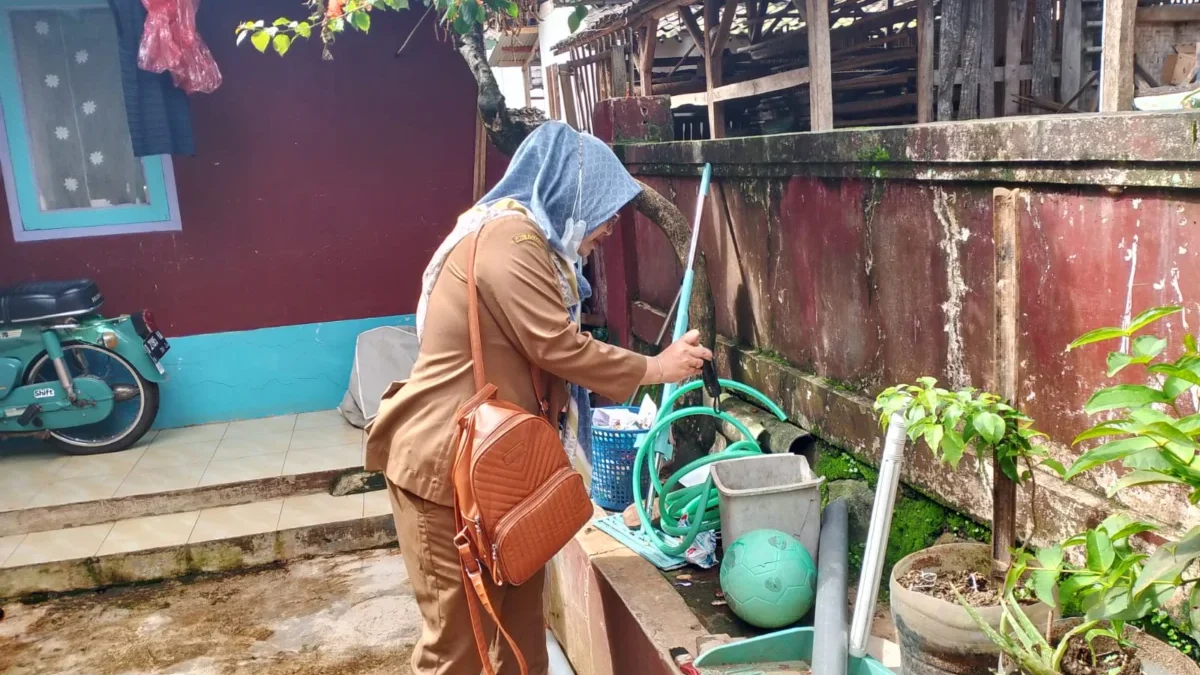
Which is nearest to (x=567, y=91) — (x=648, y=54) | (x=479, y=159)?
(x=648, y=54)

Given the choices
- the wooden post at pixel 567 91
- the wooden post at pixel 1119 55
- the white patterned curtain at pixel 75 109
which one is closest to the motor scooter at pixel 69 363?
the white patterned curtain at pixel 75 109

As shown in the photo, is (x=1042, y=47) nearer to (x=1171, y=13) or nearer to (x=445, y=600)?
(x=1171, y=13)

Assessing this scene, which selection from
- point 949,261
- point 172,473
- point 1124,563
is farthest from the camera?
point 172,473

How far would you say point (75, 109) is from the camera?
6.80 m

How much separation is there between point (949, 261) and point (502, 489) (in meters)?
1.60

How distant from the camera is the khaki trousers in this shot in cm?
280

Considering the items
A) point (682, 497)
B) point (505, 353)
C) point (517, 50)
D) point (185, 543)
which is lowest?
point (185, 543)

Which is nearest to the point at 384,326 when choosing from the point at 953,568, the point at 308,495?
the point at 308,495

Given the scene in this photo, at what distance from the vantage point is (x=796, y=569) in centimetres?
311

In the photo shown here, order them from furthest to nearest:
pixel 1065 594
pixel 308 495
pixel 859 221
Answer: pixel 308 495
pixel 859 221
pixel 1065 594

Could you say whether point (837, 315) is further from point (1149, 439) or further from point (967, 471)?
point (1149, 439)

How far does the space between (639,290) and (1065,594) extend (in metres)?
4.57

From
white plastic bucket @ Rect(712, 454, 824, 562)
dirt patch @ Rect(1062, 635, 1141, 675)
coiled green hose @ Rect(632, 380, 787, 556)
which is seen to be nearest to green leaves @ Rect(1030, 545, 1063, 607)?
dirt patch @ Rect(1062, 635, 1141, 675)

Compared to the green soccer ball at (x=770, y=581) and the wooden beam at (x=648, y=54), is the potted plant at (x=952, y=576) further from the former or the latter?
the wooden beam at (x=648, y=54)
